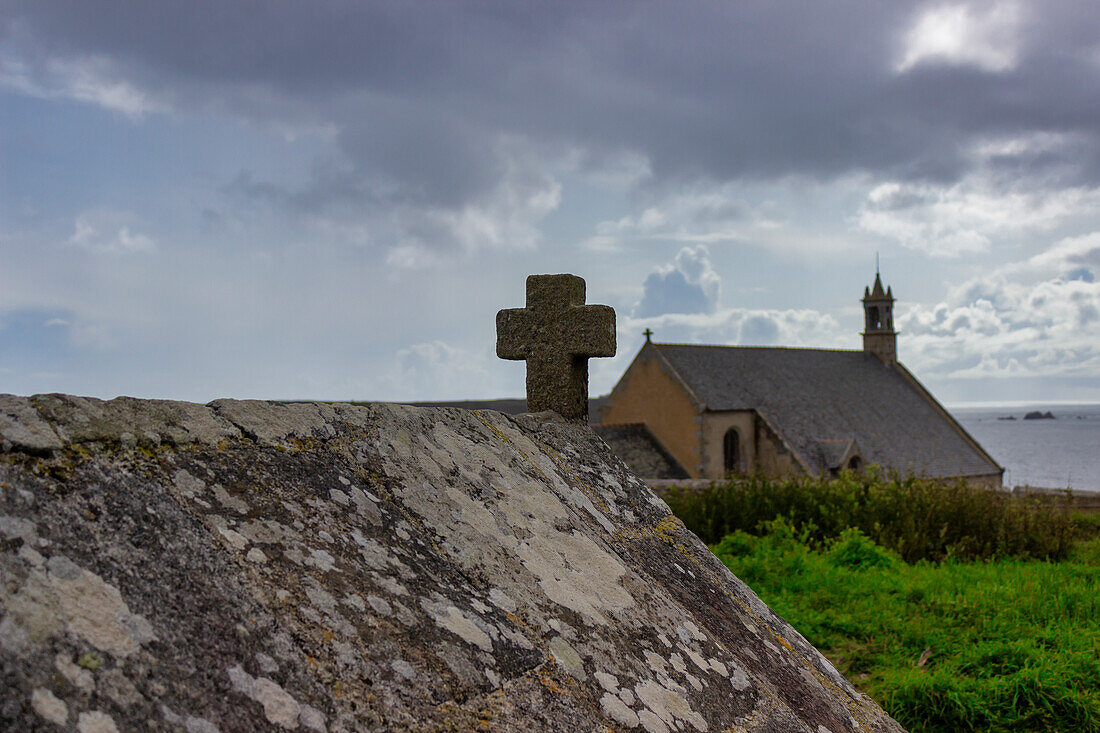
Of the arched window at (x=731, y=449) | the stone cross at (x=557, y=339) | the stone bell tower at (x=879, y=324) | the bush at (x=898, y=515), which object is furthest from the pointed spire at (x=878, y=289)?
the stone cross at (x=557, y=339)

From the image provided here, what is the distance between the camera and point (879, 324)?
144 ft

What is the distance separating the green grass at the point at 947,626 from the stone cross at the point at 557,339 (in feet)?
9.93

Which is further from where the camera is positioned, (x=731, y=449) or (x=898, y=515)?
(x=731, y=449)

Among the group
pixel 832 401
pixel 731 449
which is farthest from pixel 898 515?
pixel 832 401

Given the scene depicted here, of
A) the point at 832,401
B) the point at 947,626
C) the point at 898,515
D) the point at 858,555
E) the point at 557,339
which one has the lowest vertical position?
the point at 947,626

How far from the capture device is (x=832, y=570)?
8.09m

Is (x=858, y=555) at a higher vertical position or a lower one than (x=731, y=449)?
lower

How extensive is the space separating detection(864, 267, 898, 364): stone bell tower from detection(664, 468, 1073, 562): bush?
1312 inches

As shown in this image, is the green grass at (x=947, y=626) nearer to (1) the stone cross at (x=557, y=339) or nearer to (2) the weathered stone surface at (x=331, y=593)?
(2) the weathered stone surface at (x=331, y=593)

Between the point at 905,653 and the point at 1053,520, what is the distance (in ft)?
18.6

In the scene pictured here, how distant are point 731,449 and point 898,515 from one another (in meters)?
21.8

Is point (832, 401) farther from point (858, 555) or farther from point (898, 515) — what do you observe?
point (858, 555)

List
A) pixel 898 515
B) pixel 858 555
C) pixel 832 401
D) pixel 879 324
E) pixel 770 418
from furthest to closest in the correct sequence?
pixel 879 324 < pixel 832 401 < pixel 770 418 < pixel 898 515 < pixel 858 555

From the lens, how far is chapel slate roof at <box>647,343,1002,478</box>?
32219mm
